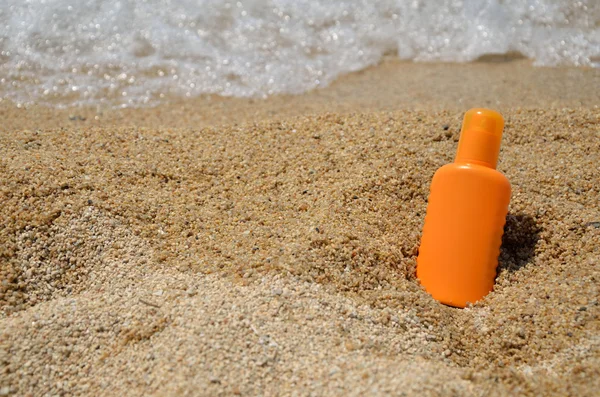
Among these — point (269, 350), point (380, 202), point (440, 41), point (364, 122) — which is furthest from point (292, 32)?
point (269, 350)

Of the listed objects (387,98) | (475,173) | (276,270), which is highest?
(475,173)

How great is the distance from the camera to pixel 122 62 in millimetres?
3611

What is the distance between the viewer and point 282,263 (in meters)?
1.74

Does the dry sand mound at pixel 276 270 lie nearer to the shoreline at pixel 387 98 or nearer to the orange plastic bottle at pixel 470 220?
the orange plastic bottle at pixel 470 220

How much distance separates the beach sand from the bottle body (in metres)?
0.07

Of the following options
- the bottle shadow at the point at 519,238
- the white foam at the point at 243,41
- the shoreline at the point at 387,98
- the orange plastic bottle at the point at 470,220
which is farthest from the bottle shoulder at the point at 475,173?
the white foam at the point at 243,41

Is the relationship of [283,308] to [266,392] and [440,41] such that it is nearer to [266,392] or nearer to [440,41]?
[266,392]

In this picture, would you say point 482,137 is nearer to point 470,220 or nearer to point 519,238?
point 470,220

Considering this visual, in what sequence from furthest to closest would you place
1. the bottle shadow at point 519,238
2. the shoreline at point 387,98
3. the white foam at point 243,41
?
the white foam at point 243,41, the shoreline at point 387,98, the bottle shadow at point 519,238

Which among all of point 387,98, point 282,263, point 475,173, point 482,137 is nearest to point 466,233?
point 475,173

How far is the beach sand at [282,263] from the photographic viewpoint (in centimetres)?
147

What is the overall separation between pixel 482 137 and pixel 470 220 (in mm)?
261

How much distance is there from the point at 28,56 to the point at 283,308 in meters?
2.82

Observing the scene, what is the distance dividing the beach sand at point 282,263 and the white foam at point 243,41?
105 centimetres
